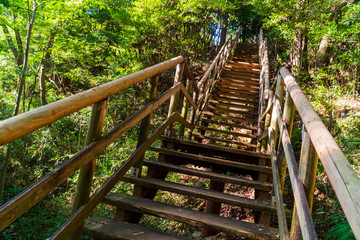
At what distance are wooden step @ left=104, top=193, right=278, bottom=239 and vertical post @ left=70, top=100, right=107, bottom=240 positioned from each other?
0.49 metres

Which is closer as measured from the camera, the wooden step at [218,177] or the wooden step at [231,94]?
the wooden step at [218,177]

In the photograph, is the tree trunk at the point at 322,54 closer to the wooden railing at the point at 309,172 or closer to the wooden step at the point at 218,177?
the wooden railing at the point at 309,172

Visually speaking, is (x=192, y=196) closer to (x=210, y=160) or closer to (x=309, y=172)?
(x=210, y=160)

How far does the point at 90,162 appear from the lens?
145 cm

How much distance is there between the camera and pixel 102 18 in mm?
8414

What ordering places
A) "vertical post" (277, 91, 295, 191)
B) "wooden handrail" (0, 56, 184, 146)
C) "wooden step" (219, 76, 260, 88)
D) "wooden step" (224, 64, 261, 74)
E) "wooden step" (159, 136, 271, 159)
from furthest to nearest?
"wooden step" (224, 64, 261, 74)
"wooden step" (219, 76, 260, 88)
"wooden step" (159, 136, 271, 159)
"vertical post" (277, 91, 295, 191)
"wooden handrail" (0, 56, 184, 146)

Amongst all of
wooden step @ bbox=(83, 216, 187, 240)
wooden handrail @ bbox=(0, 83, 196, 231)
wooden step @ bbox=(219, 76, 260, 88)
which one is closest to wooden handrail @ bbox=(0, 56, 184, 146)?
wooden handrail @ bbox=(0, 83, 196, 231)

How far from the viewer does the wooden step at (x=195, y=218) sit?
1655 millimetres

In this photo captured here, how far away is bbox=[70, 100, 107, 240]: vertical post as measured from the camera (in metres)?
1.40

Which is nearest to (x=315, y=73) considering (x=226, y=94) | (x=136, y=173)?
(x=226, y=94)

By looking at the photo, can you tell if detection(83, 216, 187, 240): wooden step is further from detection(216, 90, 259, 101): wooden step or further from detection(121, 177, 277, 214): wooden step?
detection(216, 90, 259, 101): wooden step

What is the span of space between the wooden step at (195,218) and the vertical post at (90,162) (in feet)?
1.61


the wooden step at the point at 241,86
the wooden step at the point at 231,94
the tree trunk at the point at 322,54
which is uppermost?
the tree trunk at the point at 322,54

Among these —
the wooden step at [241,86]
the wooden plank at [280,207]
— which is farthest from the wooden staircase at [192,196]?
the wooden step at [241,86]
